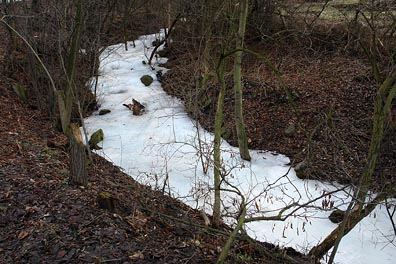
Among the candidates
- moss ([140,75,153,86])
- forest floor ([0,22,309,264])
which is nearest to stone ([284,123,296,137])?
forest floor ([0,22,309,264])

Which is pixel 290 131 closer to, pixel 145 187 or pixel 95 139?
pixel 145 187

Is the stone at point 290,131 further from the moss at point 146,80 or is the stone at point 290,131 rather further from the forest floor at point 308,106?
the moss at point 146,80

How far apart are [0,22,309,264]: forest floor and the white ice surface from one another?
2.16 feet

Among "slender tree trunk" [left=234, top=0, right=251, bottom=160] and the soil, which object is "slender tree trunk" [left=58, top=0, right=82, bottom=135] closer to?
the soil

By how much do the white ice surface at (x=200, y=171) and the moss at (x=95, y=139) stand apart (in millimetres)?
165

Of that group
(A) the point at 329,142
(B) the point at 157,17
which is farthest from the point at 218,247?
(B) the point at 157,17

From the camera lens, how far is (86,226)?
14.4ft

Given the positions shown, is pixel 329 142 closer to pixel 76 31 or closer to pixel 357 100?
pixel 357 100

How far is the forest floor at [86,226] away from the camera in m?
4.04

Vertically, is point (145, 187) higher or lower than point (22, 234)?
lower

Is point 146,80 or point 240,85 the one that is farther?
point 146,80

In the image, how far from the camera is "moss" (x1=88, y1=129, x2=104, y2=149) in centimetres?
889

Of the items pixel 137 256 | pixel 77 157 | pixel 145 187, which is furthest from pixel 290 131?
pixel 137 256

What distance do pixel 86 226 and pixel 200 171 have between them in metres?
4.12
